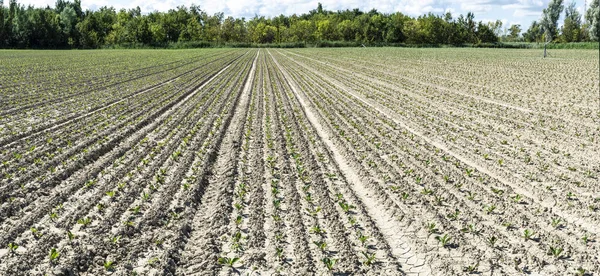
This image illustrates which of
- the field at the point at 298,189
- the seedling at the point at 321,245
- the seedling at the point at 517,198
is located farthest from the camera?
the seedling at the point at 517,198

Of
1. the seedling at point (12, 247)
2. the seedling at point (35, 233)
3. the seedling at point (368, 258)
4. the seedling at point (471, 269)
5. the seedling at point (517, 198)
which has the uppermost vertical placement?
the seedling at point (517, 198)

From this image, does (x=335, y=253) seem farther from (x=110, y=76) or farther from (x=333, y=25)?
(x=333, y=25)

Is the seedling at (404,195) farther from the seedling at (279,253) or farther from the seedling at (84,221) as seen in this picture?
the seedling at (84,221)

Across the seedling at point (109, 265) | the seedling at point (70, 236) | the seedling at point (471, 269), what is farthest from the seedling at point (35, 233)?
the seedling at point (471, 269)

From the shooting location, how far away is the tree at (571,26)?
338ft

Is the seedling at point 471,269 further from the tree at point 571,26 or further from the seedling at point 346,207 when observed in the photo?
the tree at point 571,26

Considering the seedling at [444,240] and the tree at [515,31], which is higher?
the tree at [515,31]

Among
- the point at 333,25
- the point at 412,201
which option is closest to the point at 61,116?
the point at 412,201

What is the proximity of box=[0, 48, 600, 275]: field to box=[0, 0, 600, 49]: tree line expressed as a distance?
3345 inches

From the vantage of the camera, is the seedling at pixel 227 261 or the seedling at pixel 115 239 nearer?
the seedling at pixel 227 261

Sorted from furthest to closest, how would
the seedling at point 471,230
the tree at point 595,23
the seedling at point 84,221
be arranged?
the tree at point 595,23, the seedling at point 84,221, the seedling at point 471,230

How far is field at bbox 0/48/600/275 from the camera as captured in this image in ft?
19.5

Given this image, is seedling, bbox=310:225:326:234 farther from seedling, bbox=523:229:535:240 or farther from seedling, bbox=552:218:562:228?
seedling, bbox=552:218:562:228

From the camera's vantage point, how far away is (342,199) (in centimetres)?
792
